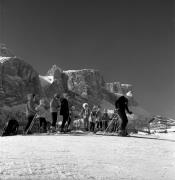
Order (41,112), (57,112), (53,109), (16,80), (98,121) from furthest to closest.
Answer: (16,80), (98,121), (41,112), (57,112), (53,109)

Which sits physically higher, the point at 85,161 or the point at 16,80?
the point at 16,80

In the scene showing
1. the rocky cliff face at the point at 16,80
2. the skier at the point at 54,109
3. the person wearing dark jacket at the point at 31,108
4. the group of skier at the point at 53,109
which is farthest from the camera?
the rocky cliff face at the point at 16,80

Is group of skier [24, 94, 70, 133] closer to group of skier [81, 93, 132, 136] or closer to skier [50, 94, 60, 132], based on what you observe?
skier [50, 94, 60, 132]

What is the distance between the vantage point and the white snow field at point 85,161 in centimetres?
578

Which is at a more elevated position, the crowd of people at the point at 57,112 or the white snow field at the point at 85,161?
the crowd of people at the point at 57,112

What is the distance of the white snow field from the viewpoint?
5.78 meters

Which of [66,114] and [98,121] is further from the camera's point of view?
[98,121]

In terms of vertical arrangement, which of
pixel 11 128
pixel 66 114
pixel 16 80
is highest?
pixel 16 80

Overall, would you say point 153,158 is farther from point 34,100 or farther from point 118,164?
point 34,100

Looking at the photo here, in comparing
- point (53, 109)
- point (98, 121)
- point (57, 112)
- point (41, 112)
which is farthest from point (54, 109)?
point (98, 121)

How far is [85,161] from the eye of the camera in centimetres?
673

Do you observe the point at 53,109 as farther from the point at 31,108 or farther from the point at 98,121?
the point at 98,121

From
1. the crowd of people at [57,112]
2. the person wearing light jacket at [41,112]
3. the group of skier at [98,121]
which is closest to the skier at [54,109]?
the crowd of people at [57,112]

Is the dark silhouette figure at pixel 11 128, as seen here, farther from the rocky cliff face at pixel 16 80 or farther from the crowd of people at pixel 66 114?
the rocky cliff face at pixel 16 80
